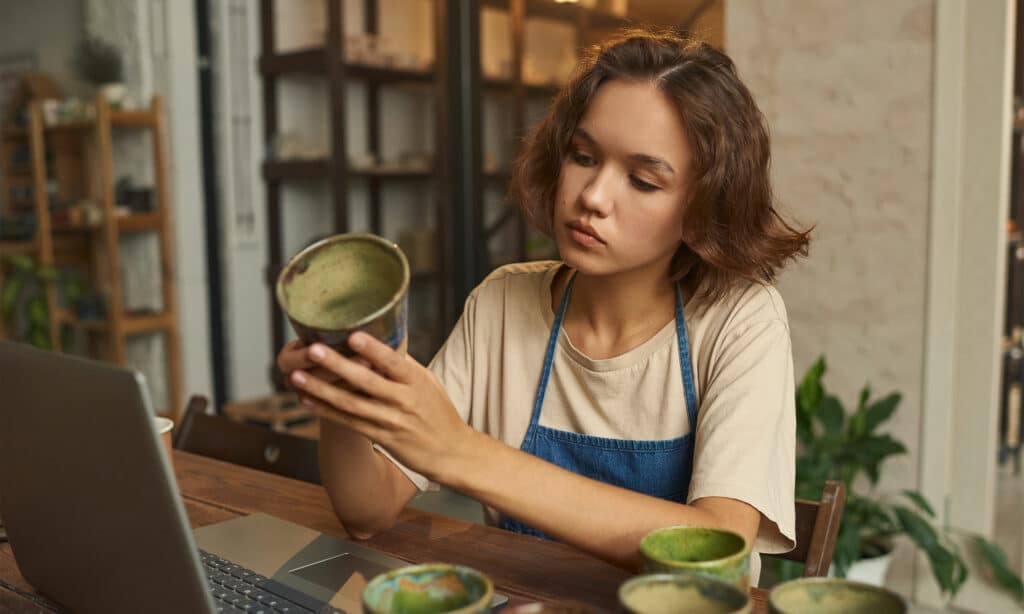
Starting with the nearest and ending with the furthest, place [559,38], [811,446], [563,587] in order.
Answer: [563,587], [811,446], [559,38]

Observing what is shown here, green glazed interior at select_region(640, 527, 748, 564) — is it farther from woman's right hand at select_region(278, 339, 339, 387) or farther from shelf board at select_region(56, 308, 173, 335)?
shelf board at select_region(56, 308, 173, 335)

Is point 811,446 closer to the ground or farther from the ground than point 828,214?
closer to the ground

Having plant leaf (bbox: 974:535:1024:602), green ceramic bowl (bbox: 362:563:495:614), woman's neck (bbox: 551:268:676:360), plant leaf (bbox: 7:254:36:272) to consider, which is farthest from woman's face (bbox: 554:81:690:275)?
plant leaf (bbox: 7:254:36:272)

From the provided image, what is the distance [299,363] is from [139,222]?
323 cm

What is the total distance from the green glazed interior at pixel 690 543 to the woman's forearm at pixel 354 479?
47 centimetres

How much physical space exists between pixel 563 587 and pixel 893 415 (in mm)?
1708

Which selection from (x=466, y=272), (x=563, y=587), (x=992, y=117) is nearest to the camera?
(x=563, y=587)

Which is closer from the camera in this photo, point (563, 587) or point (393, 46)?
point (563, 587)

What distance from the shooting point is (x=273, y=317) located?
4.05 meters

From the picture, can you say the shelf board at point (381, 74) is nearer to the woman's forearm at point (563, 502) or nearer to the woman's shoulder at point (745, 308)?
the woman's shoulder at point (745, 308)

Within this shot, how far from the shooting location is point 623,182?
3.71 ft

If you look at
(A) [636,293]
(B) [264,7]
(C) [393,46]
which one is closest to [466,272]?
(C) [393,46]

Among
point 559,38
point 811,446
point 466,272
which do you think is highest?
point 559,38

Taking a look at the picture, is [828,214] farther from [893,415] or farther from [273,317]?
[273,317]
